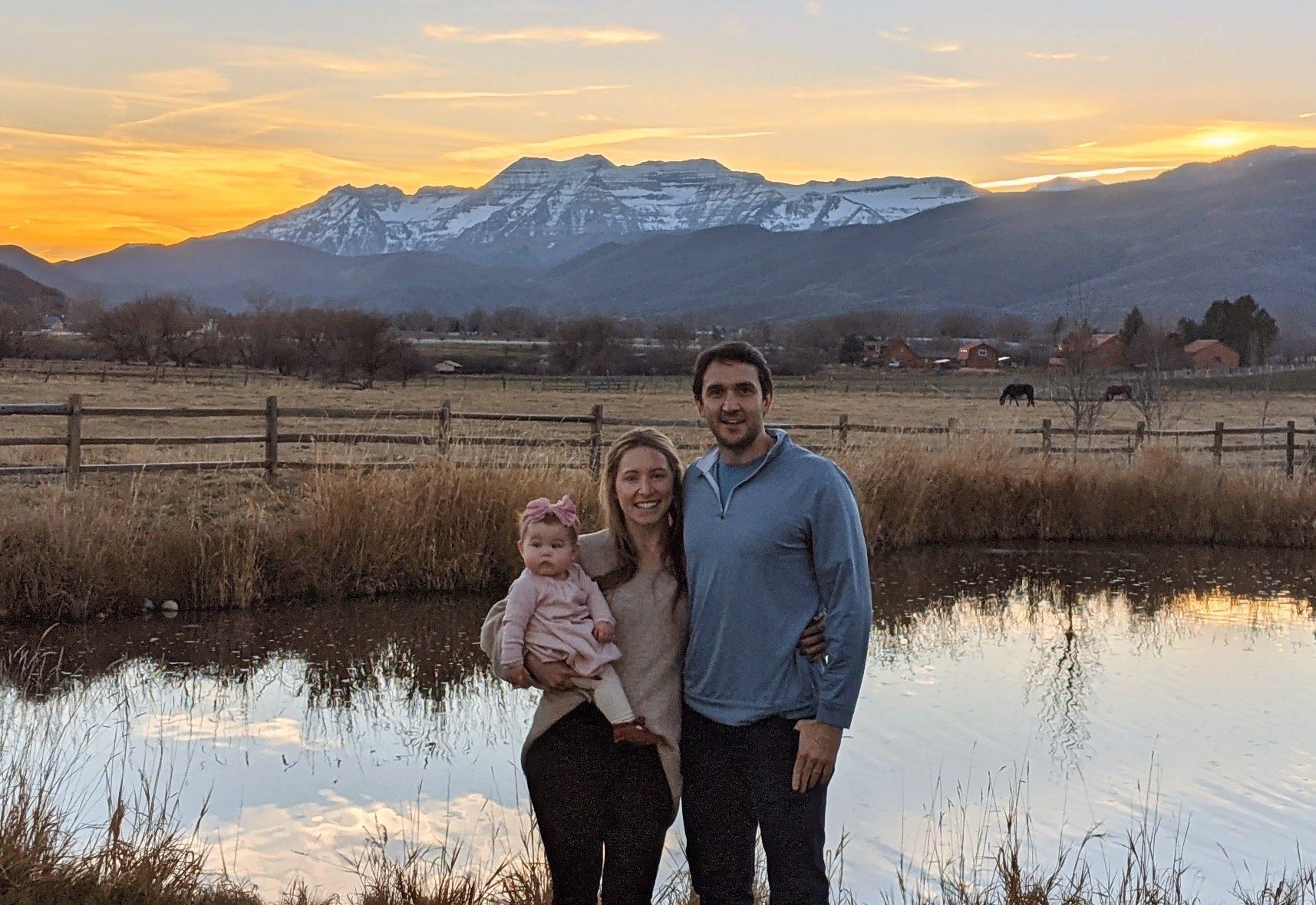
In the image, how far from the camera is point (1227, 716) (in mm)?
7922

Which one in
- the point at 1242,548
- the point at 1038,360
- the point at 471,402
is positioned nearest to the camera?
the point at 1242,548

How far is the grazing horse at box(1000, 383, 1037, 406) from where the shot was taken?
166ft

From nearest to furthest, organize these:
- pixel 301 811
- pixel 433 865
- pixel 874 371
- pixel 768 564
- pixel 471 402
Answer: pixel 768 564
pixel 433 865
pixel 301 811
pixel 471 402
pixel 874 371

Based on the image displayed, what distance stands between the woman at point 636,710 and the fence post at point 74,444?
450 inches

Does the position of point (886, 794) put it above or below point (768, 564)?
below

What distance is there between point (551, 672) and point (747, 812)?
0.65 meters

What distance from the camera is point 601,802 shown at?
355 centimetres

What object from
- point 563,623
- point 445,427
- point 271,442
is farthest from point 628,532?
point 271,442

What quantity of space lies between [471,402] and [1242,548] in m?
30.8

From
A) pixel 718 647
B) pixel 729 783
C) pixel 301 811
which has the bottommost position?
pixel 301 811

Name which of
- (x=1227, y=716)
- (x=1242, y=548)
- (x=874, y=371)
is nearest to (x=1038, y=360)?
(x=874, y=371)

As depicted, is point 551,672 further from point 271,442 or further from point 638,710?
point 271,442

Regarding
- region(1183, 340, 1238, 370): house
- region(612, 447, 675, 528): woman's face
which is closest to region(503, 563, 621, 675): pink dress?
region(612, 447, 675, 528): woman's face

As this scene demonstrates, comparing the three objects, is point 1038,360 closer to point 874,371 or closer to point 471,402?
point 874,371
